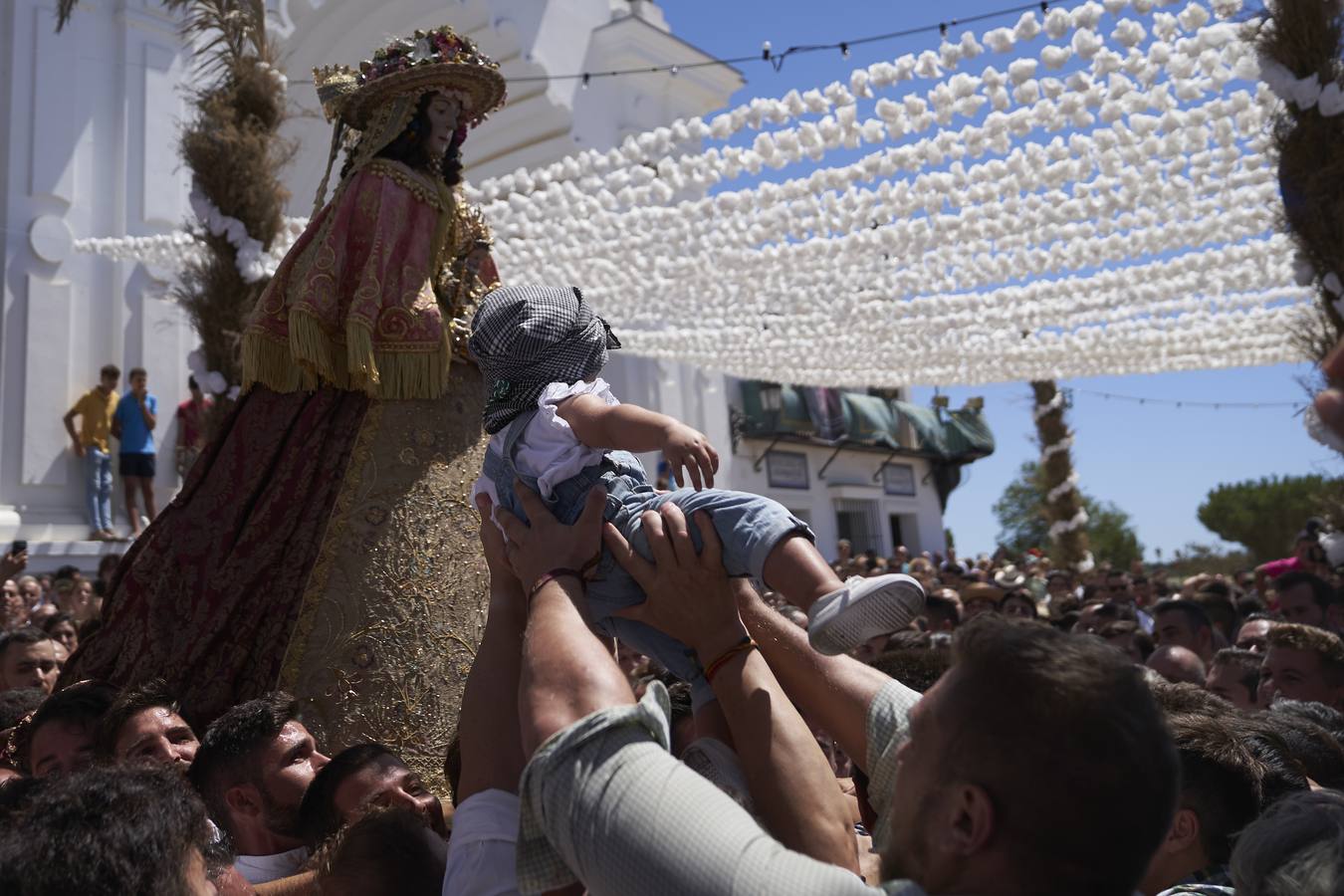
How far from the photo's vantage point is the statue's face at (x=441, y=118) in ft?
12.1

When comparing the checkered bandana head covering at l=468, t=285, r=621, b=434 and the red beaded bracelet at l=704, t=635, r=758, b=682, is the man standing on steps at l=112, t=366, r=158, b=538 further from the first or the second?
the red beaded bracelet at l=704, t=635, r=758, b=682

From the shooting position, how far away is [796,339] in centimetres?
1009

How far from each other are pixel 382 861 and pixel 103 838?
1.96ft

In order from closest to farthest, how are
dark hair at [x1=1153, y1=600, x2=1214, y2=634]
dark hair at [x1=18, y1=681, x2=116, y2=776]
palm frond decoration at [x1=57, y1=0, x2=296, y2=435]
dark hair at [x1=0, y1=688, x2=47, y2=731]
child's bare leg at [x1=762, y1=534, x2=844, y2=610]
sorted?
child's bare leg at [x1=762, y1=534, x2=844, y2=610]
dark hair at [x1=18, y1=681, x2=116, y2=776]
dark hair at [x1=0, y1=688, x2=47, y2=731]
dark hair at [x1=1153, y1=600, x2=1214, y2=634]
palm frond decoration at [x1=57, y1=0, x2=296, y2=435]

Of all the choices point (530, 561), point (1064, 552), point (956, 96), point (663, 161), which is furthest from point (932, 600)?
point (1064, 552)

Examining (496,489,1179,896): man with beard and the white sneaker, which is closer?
(496,489,1179,896): man with beard

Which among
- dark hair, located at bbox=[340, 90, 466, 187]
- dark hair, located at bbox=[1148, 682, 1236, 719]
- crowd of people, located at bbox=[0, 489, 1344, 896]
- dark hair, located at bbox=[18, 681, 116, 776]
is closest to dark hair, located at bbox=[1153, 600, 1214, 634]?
crowd of people, located at bbox=[0, 489, 1344, 896]

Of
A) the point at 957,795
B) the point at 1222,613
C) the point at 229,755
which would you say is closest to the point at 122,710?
the point at 229,755

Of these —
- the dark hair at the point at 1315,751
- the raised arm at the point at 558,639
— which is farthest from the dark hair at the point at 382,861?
the dark hair at the point at 1315,751

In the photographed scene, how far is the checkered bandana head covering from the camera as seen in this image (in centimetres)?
218

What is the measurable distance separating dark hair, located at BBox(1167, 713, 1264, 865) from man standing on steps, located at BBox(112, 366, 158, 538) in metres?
8.65

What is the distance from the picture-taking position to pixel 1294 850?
5.10ft

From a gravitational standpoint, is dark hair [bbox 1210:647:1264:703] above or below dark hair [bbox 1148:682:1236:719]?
below

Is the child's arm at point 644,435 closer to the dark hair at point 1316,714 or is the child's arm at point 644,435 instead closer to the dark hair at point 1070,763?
the dark hair at point 1070,763
